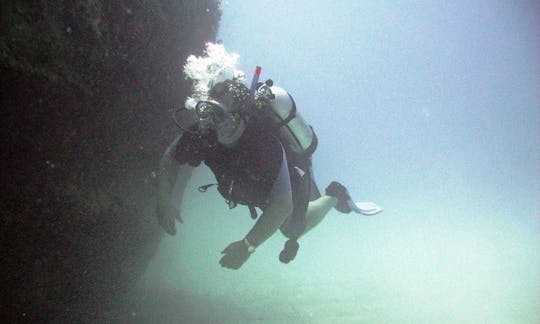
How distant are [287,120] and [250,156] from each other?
98 cm

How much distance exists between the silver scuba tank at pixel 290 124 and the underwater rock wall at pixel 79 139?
224 centimetres

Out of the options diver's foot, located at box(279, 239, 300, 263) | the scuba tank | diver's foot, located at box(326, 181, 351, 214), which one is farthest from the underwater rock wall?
diver's foot, located at box(326, 181, 351, 214)

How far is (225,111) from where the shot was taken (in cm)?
315

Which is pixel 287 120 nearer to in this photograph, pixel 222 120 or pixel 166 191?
pixel 222 120

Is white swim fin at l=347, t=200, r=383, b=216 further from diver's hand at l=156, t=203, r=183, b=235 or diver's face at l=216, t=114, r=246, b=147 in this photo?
diver's hand at l=156, t=203, r=183, b=235

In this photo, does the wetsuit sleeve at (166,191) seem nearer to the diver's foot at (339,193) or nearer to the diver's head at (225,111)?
the diver's head at (225,111)

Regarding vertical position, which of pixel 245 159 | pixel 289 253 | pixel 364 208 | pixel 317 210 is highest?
pixel 364 208

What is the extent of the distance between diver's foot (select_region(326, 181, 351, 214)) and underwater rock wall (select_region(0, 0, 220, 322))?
3.36 m

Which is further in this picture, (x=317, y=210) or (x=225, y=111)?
(x=317, y=210)

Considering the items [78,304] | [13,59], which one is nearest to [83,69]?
[13,59]

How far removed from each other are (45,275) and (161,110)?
10.2 feet

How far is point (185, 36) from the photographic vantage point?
243 inches

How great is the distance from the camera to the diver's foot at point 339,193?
5434 mm

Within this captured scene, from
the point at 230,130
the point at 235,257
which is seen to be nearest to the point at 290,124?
the point at 230,130
